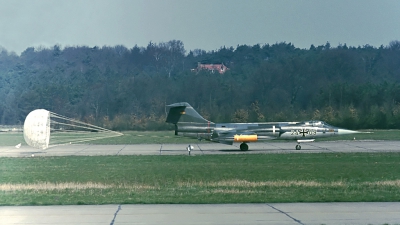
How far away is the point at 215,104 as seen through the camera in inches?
2557

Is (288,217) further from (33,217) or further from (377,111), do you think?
(377,111)

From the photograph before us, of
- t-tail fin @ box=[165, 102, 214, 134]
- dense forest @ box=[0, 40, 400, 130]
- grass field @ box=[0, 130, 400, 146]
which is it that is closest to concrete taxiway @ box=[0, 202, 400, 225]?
t-tail fin @ box=[165, 102, 214, 134]

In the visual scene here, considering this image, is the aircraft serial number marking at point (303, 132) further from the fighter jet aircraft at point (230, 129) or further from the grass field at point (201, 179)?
the grass field at point (201, 179)

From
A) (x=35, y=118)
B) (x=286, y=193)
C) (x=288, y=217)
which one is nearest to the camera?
(x=288, y=217)

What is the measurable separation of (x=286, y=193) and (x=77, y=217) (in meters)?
7.42

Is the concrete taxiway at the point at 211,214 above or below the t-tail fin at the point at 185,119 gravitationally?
below

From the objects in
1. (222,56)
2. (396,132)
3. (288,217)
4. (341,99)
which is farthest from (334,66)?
(288,217)

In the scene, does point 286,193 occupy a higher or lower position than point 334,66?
lower

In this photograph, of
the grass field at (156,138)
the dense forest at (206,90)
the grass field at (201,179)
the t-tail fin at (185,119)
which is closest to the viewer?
the grass field at (201,179)

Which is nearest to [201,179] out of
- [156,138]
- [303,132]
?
[303,132]

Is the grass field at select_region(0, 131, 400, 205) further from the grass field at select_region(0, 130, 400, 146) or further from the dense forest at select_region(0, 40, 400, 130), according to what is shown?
the dense forest at select_region(0, 40, 400, 130)

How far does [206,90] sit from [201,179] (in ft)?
147

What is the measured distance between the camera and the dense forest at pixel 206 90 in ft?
196

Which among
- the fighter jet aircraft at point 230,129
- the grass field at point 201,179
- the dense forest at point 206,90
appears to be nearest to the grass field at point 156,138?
the dense forest at point 206,90
